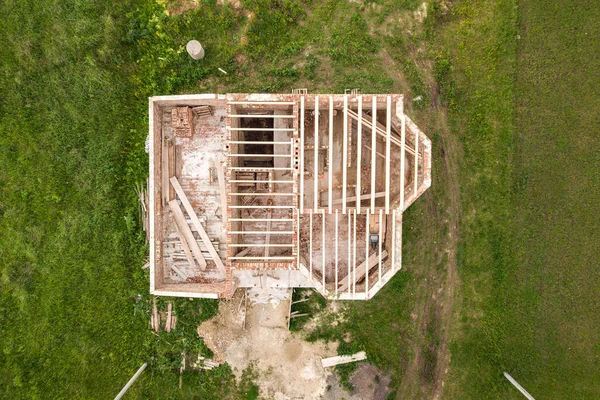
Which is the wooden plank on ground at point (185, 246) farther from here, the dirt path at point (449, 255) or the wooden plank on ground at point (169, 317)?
the dirt path at point (449, 255)

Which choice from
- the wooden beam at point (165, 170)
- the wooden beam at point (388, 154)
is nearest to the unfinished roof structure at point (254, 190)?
the wooden beam at point (165, 170)

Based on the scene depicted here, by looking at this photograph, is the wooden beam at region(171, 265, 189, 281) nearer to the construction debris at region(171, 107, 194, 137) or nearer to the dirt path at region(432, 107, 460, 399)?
the construction debris at region(171, 107, 194, 137)

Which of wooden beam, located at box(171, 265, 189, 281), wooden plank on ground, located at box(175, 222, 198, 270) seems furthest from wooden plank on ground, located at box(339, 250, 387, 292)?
wooden beam, located at box(171, 265, 189, 281)

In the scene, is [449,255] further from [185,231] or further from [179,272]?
A: [179,272]

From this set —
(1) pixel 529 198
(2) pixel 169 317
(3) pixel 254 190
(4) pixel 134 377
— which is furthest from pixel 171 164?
(1) pixel 529 198

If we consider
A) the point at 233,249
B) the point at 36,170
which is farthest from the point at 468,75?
the point at 36,170
